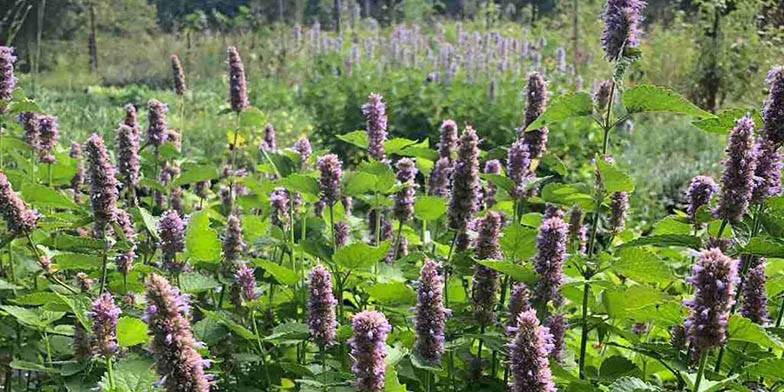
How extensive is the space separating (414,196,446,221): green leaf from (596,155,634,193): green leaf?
2.22 feet

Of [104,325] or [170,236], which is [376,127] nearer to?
[170,236]

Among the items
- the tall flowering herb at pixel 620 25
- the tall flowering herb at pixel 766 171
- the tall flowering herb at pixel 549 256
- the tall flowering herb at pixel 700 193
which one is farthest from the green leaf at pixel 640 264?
the tall flowering herb at pixel 620 25

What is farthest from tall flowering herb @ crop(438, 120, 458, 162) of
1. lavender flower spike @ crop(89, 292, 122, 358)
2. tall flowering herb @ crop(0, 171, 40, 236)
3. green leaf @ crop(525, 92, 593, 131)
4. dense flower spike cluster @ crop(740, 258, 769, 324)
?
lavender flower spike @ crop(89, 292, 122, 358)

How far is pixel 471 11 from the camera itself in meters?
24.1

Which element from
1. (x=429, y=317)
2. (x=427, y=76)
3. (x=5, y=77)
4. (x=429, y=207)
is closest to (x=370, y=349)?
(x=429, y=317)

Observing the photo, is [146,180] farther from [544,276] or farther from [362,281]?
[544,276]

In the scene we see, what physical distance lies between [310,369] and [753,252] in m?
1.03

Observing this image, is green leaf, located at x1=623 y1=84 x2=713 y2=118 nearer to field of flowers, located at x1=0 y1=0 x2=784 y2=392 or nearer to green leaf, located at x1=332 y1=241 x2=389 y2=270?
field of flowers, located at x1=0 y1=0 x2=784 y2=392

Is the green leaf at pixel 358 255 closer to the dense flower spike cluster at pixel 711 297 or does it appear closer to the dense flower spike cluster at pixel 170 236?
the dense flower spike cluster at pixel 170 236

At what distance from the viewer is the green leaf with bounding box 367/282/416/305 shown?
2.00 meters

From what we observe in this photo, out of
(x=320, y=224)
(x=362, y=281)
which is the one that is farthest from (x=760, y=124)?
(x=320, y=224)

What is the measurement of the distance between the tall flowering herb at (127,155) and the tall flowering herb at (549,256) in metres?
1.42

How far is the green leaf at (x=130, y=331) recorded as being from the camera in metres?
1.62

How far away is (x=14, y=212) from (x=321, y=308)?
2.88ft
